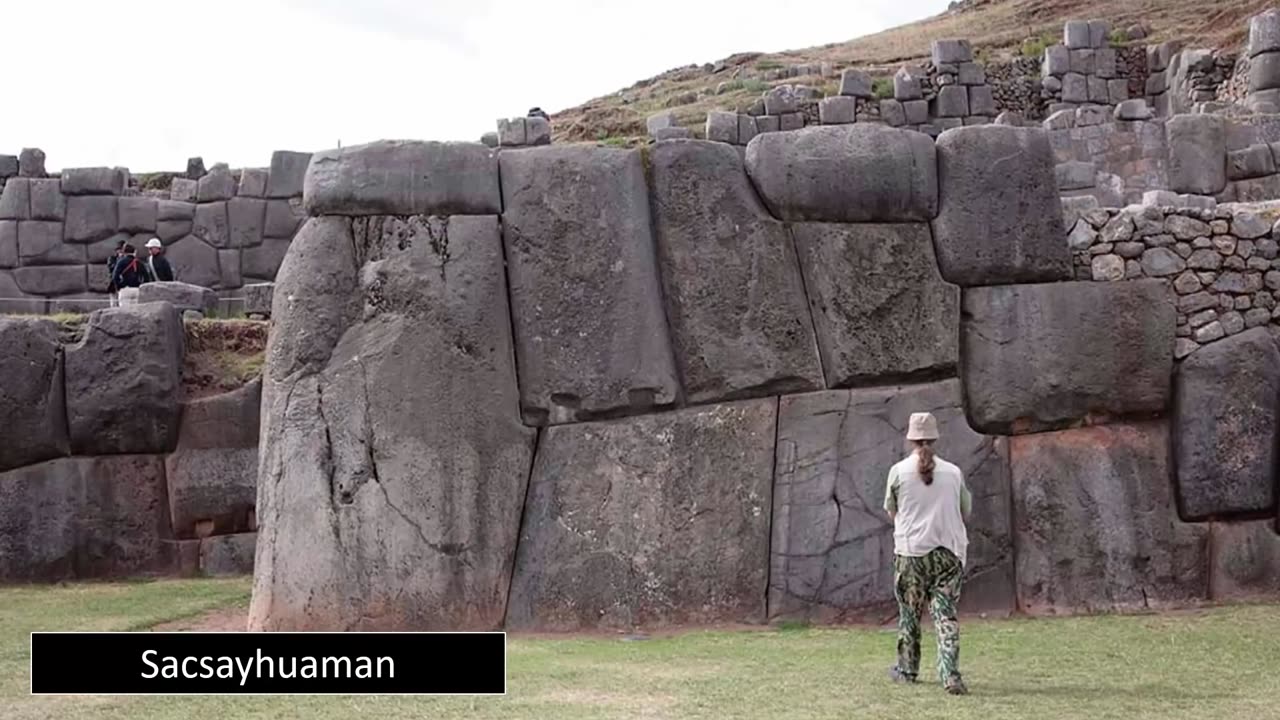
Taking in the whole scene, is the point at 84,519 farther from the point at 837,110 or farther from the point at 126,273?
the point at 837,110

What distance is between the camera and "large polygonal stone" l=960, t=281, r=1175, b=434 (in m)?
12.0

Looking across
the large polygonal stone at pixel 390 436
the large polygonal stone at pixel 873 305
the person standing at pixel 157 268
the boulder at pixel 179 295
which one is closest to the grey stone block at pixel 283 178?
the person standing at pixel 157 268

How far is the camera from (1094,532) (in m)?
12.1

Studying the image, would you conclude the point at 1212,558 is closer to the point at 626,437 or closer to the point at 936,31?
the point at 626,437

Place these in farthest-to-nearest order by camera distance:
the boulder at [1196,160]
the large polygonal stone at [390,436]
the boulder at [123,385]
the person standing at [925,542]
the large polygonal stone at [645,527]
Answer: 1. the boulder at [1196,160]
2. the boulder at [123,385]
3. the large polygonal stone at [645,527]
4. the large polygonal stone at [390,436]
5. the person standing at [925,542]

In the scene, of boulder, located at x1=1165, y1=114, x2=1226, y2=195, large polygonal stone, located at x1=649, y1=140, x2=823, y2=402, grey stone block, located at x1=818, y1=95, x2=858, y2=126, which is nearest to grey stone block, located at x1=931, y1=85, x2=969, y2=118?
grey stone block, located at x1=818, y1=95, x2=858, y2=126

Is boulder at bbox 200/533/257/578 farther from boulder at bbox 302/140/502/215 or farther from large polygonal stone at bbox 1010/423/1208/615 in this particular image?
large polygonal stone at bbox 1010/423/1208/615

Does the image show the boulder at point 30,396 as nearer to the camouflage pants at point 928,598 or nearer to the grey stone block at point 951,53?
the camouflage pants at point 928,598

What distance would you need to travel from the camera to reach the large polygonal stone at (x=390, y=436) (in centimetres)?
1132

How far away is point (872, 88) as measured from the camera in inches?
1235

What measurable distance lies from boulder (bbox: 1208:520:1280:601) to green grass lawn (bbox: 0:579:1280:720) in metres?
0.29

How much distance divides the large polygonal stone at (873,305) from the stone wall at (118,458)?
572cm

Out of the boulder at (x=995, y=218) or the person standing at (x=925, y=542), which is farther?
the boulder at (x=995, y=218)

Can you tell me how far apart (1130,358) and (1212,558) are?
1572mm
